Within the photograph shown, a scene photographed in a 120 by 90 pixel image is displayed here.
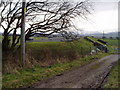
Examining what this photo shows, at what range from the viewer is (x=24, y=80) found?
7438 millimetres

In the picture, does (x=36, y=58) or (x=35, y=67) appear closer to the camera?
(x=35, y=67)

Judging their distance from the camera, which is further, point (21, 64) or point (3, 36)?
point (3, 36)

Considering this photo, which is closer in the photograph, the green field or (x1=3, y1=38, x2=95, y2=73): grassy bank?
the green field

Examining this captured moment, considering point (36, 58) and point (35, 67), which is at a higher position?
point (36, 58)

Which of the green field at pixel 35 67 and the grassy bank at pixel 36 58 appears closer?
the green field at pixel 35 67

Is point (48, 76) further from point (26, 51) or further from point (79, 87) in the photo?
point (26, 51)

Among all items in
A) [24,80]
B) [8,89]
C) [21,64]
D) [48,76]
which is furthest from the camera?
[21,64]

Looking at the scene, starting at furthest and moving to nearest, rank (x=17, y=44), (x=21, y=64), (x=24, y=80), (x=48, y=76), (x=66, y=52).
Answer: (x=66, y=52) → (x=17, y=44) → (x=21, y=64) → (x=48, y=76) → (x=24, y=80)

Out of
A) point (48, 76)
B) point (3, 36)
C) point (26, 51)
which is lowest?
point (48, 76)

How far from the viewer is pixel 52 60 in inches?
491

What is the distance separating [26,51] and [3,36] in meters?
1.93

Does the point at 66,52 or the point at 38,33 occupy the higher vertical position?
the point at 38,33

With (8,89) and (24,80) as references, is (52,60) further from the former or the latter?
(8,89)

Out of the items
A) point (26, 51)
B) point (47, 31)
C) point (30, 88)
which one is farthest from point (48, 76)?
point (47, 31)
